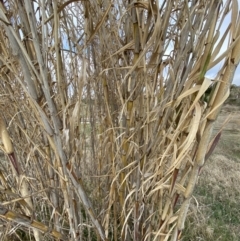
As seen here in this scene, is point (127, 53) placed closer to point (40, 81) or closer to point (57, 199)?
point (40, 81)

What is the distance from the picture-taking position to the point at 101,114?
95 centimetres

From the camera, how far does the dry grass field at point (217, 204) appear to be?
142cm

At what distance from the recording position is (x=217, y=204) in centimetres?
196

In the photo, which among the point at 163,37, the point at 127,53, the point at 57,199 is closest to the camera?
Answer: the point at 163,37

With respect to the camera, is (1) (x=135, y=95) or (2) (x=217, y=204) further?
(2) (x=217, y=204)

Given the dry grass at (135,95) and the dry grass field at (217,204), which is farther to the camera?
the dry grass field at (217,204)

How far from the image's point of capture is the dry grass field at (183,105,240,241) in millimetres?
1423

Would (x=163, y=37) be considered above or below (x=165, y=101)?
above

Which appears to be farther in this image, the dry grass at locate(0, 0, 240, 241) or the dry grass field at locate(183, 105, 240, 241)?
the dry grass field at locate(183, 105, 240, 241)

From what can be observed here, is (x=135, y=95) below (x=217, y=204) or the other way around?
the other way around

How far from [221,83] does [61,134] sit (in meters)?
0.33

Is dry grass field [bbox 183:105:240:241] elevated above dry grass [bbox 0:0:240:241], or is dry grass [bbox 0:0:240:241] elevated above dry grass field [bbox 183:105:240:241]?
dry grass [bbox 0:0:240:241]

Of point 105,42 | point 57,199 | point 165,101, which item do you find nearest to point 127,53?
point 105,42

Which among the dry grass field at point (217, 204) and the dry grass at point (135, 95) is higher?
the dry grass at point (135, 95)
